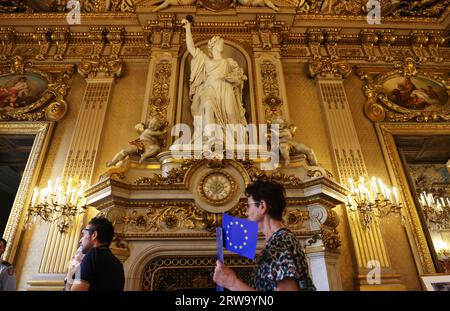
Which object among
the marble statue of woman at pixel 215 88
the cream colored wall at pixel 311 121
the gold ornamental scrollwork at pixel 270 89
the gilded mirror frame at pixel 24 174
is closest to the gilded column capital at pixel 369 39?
the cream colored wall at pixel 311 121

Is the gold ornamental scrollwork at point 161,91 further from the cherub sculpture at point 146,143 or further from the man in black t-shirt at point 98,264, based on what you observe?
the man in black t-shirt at point 98,264

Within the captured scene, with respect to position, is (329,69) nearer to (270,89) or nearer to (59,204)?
(270,89)

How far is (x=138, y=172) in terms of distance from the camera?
405 cm

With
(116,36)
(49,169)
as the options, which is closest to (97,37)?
(116,36)

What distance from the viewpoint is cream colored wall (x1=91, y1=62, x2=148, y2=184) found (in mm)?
4719

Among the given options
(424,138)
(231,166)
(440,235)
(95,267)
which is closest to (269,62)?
(231,166)

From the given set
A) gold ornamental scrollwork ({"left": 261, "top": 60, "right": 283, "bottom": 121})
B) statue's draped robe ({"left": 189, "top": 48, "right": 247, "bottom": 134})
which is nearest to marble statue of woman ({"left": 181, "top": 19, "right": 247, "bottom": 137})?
statue's draped robe ({"left": 189, "top": 48, "right": 247, "bottom": 134})

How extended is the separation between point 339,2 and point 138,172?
5600mm

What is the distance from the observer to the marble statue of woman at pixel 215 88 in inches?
177

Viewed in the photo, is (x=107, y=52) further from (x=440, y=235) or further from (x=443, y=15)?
(x=440, y=235)

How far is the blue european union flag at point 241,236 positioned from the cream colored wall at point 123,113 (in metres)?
3.40

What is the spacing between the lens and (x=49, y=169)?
456 cm

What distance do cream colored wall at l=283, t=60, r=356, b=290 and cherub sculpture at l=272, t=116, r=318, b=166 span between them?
0.62 m

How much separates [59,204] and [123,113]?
191cm
